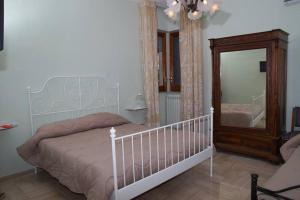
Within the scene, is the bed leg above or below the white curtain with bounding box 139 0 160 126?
below

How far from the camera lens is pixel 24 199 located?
240 centimetres

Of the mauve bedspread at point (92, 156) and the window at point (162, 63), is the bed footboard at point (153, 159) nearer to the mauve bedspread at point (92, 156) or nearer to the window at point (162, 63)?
the mauve bedspread at point (92, 156)

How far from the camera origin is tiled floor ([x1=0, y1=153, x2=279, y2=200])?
242 centimetres

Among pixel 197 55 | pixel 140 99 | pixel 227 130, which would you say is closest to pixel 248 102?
pixel 227 130

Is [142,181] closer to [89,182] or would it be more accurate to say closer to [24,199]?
[89,182]

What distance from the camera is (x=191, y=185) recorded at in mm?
2635

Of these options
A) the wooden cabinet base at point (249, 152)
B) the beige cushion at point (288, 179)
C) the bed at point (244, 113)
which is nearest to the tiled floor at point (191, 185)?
the wooden cabinet base at point (249, 152)

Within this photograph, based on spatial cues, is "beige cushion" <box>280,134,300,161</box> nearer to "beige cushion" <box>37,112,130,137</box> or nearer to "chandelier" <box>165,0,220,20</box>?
"chandelier" <box>165,0,220,20</box>

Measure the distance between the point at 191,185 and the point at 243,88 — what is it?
5.21ft

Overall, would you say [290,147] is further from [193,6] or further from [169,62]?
[169,62]

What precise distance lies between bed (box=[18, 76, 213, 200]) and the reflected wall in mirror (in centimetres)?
80

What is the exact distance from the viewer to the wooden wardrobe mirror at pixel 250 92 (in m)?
3.04

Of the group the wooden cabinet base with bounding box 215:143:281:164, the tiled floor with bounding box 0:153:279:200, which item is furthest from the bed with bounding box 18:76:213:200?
the wooden cabinet base with bounding box 215:143:281:164

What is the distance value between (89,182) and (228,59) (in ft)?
8.44
